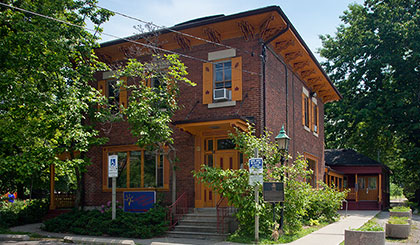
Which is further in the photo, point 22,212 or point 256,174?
point 22,212

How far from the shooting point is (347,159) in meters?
31.0

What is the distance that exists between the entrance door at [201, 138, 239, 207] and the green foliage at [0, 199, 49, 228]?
8.10 m

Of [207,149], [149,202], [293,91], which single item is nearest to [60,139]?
[149,202]

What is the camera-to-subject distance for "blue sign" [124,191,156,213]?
1579 centimetres

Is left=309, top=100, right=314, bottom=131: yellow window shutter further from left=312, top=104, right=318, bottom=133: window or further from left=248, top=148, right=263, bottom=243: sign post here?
left=248, top=148, right=263, bottom=243: sign post

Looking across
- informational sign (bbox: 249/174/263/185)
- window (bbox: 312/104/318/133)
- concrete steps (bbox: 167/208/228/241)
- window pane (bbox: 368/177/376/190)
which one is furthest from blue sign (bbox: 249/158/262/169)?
window pane (bbox: 368/177/376/190)

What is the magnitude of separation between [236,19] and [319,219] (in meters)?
8.58

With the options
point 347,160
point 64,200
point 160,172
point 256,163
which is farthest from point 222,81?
point 347,160

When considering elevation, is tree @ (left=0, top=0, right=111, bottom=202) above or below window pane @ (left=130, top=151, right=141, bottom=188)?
above

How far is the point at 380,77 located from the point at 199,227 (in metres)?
22.3

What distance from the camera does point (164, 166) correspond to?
16344 millimetres

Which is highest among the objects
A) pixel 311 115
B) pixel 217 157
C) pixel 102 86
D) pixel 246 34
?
pixel 246 34

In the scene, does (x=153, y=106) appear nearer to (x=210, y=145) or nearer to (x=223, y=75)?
(x=210, y=145)

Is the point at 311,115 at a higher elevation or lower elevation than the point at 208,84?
lower
